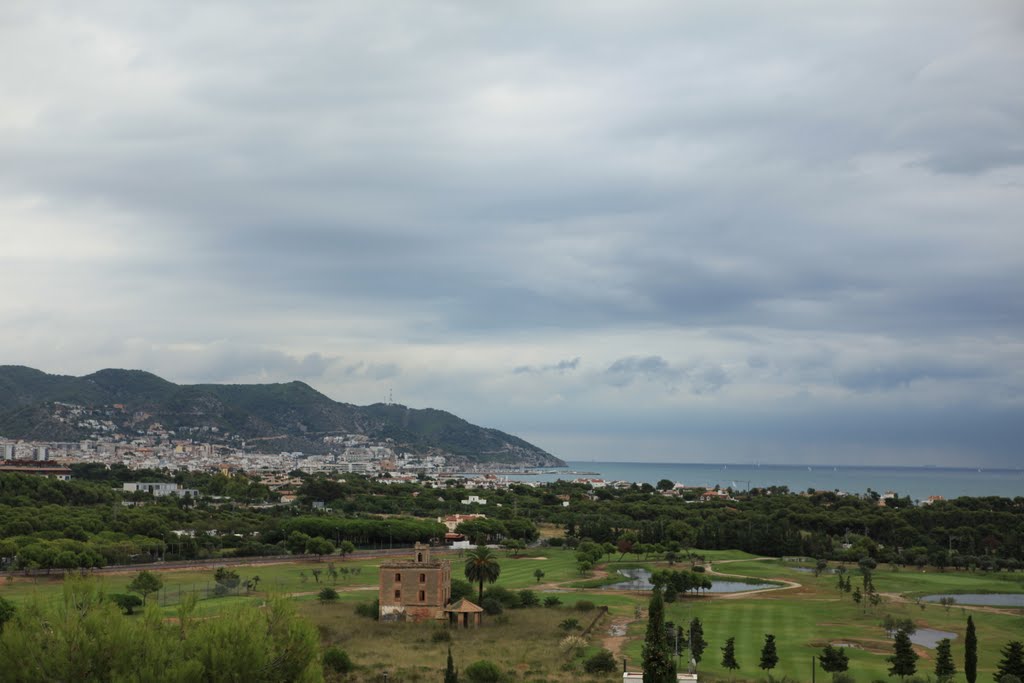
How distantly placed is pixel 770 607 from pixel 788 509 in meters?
60.9

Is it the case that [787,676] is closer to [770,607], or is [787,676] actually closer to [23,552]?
[770,607]

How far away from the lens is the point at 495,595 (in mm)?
58594

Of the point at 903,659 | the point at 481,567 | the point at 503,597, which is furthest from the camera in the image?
the point at 503,597

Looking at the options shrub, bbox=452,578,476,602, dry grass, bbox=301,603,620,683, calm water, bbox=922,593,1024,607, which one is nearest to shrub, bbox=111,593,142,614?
dry grass, bbox=301,603,620,683

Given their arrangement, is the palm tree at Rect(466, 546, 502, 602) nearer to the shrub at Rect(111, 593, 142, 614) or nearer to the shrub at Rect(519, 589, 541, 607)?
the shrub at Rect(519, 589, 541, 607)

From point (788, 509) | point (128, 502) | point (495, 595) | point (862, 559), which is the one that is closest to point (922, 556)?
point (862, 559)

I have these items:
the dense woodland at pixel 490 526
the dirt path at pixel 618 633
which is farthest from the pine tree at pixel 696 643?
the dense woodland at pixel 490 526

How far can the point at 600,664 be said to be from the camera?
40.1 meters

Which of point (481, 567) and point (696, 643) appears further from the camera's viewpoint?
point (481, 567)

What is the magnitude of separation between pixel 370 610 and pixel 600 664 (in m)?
19.3

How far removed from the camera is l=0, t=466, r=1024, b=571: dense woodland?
266 feet

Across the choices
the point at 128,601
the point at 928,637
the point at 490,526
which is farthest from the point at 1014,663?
the point at 490,526

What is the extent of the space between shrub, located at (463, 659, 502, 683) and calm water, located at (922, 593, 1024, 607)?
42.3m

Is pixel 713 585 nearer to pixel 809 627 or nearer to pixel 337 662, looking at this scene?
pixel 809 627
